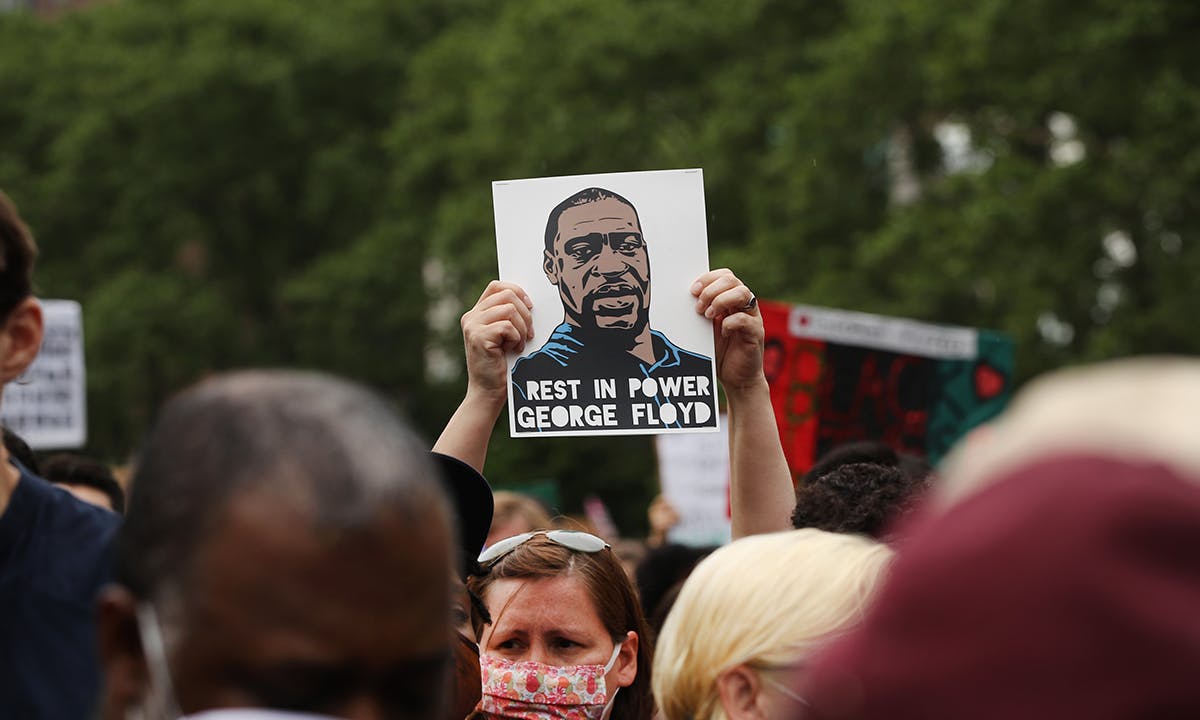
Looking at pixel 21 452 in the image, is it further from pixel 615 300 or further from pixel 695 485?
pixel 695 485

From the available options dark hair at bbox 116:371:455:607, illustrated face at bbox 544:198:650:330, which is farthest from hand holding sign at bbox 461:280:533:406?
dark hair at bbox 116:371:455:607

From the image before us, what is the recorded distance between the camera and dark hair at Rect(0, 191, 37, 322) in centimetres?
218

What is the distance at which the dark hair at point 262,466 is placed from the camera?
1484mm

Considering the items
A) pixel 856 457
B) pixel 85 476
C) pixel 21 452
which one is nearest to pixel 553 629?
pixel 856 457

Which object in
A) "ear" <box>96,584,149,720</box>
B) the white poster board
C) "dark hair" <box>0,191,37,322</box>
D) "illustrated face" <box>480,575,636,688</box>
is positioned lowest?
the white poster board

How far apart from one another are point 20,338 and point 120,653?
79 cm

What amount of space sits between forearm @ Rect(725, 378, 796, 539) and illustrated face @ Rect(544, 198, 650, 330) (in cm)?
28

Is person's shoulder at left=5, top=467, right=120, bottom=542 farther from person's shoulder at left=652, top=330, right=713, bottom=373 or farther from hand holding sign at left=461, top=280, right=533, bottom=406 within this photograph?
person's shoulder at left=652, top=330, right=713, bottom=373

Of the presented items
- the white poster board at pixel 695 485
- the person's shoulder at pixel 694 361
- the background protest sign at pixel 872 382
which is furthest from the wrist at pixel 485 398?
the white poster board at pixel 695 485

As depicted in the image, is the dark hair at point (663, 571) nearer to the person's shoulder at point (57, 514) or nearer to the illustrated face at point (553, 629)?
the illustrated face at point (553, 629)

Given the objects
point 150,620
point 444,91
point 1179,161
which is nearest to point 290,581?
point 150,620

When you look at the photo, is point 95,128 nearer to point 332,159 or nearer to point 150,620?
point 332,159

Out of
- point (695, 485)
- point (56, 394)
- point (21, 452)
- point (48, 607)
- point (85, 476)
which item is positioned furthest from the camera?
point (695, 485)

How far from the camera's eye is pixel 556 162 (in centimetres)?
2439
